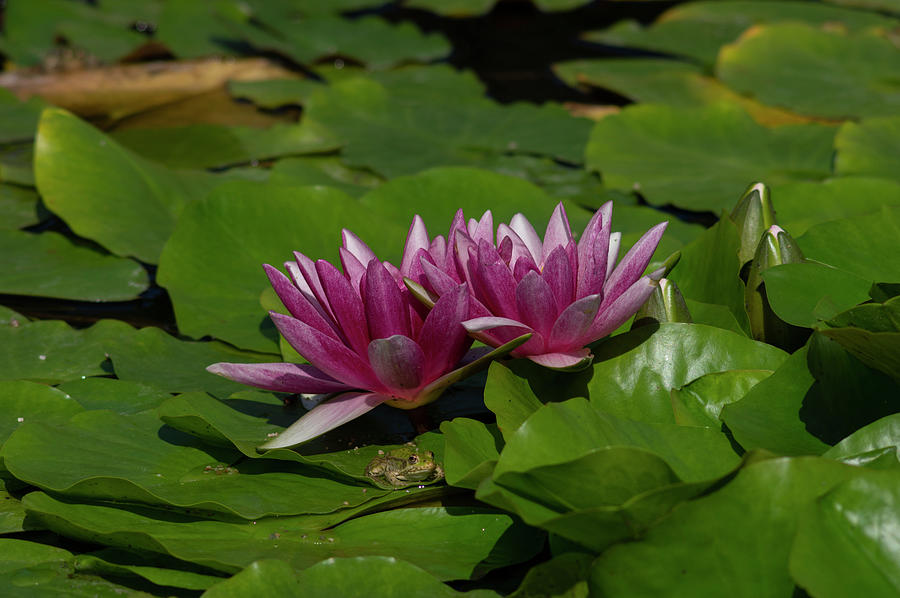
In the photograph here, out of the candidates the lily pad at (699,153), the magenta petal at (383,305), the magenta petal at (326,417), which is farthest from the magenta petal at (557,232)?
the lily pad at (699,153)

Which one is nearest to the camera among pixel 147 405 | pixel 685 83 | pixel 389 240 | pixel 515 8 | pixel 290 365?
pixel 290 365

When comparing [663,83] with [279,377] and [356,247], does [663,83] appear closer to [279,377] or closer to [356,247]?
[356,247]

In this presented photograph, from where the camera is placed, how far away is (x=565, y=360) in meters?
1.24

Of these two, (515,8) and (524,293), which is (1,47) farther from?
(524,293)

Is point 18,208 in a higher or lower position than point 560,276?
lower

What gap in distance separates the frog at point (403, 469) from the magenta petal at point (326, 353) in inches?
4.6

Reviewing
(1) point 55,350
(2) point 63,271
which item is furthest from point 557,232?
(2) point 63,271

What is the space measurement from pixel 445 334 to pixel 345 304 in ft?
0.52

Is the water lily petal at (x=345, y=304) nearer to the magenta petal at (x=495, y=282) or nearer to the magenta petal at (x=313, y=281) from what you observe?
the magenta petal at (x=313, y=281)

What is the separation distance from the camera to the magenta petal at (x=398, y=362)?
1202mm

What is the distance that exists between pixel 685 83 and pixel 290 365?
2.64 m

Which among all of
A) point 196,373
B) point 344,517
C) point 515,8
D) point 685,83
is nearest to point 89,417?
point 196,373

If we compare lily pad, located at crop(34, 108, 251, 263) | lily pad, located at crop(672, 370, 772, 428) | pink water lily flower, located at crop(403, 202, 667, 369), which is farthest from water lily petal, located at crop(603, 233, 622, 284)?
lily pad, located at crop(34, 108, 251, 263)

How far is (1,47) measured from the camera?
13.1ft
